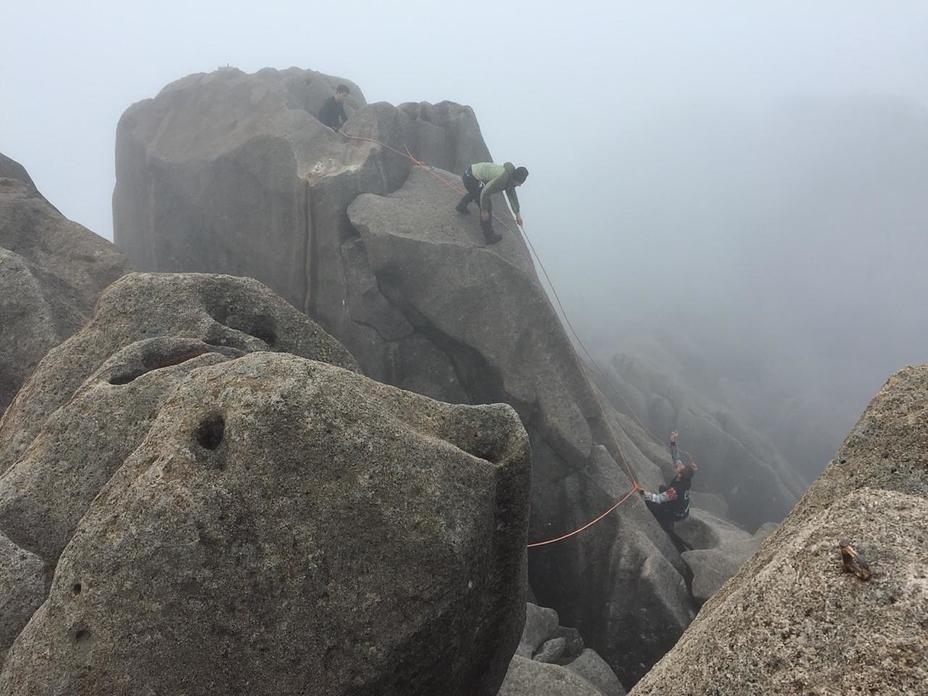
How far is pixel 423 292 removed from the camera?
13953 mm

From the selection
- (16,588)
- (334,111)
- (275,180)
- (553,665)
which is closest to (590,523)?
(553,665)

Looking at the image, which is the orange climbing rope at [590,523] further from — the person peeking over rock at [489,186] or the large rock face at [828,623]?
the large rock face at [828,623]

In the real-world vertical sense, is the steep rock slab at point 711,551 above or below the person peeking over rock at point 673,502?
below

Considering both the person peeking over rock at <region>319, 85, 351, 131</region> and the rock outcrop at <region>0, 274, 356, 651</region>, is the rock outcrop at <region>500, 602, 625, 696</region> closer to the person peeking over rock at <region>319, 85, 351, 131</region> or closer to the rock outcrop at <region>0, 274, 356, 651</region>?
the rock outcrop at <region>0, 274, 356, 651</region>

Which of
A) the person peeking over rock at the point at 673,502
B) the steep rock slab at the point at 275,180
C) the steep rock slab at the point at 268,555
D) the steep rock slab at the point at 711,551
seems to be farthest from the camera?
the steep rock slab at the point at 275,180

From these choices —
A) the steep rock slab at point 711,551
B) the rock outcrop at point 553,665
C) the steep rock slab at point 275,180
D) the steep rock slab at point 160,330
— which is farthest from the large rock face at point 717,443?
the steep rock slab at point 160,330

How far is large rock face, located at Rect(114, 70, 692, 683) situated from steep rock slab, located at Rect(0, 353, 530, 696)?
337 inches

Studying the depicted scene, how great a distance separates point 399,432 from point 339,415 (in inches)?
19.8

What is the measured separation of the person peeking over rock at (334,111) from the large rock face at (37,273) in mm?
8908

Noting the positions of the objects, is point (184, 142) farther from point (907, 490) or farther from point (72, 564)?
point (907, 490)

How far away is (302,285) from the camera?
15.5 m

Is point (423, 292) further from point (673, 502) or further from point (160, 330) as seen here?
point (673, 502)

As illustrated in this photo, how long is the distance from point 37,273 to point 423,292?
758 centimetres

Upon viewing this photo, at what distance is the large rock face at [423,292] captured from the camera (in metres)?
12.3
